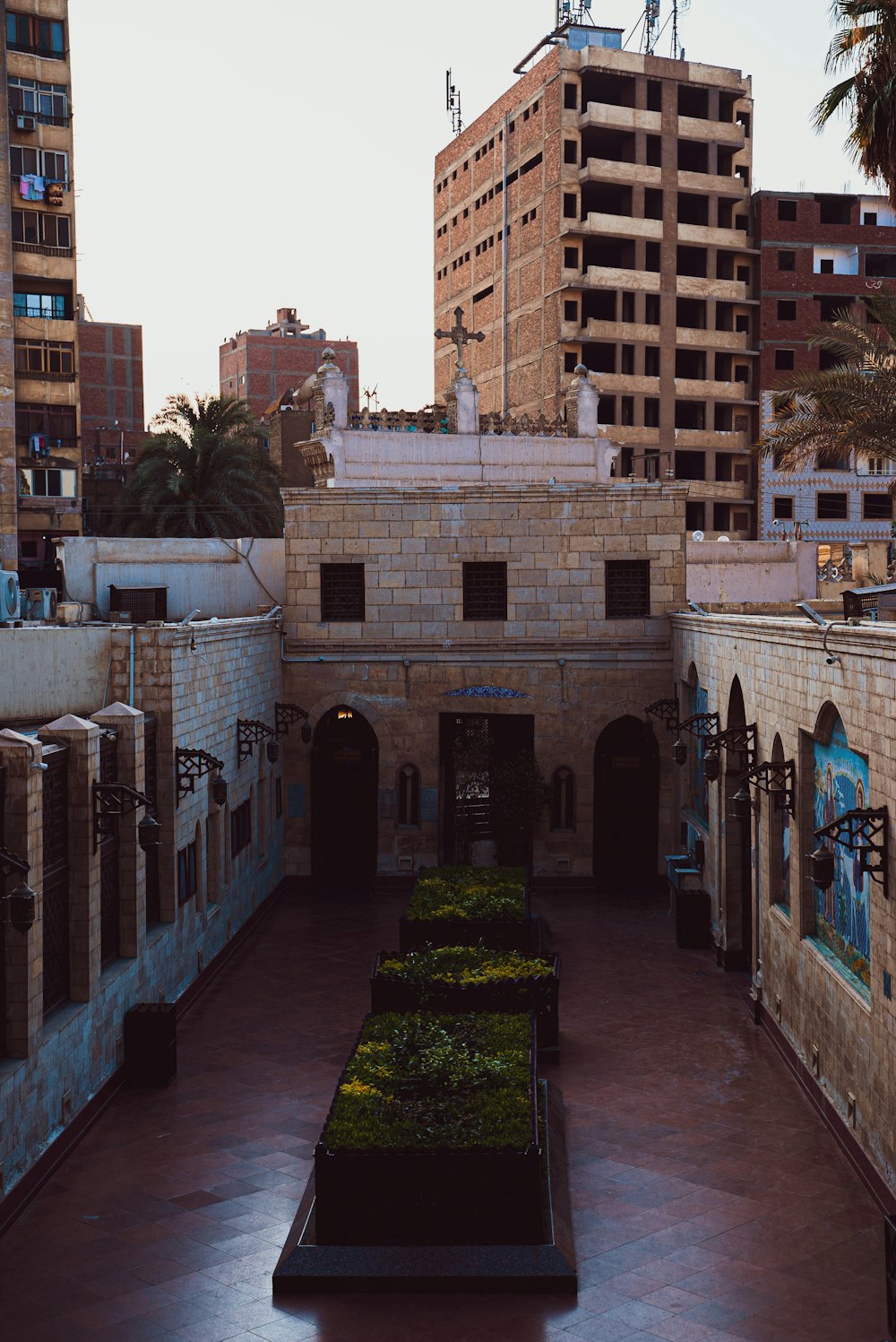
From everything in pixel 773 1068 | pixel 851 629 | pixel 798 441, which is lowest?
pixel 773 1068

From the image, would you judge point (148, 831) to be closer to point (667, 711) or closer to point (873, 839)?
point (873, 839)

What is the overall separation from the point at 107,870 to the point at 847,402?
14252 millimetres

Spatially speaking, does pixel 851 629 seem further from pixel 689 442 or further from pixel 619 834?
pixel 689 442

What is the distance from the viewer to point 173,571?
2528cm

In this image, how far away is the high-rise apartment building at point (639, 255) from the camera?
56.8m

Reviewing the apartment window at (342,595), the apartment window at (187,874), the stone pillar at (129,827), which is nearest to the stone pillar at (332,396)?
the apartment window at (342,595)

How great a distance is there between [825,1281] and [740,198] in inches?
2220

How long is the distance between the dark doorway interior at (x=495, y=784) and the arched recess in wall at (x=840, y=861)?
36.8ft

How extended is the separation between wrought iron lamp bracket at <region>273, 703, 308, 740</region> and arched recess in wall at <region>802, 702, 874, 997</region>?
43.2 ft

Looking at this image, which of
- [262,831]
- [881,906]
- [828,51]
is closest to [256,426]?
[262,831]

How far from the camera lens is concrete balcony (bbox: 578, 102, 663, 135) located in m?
56.2

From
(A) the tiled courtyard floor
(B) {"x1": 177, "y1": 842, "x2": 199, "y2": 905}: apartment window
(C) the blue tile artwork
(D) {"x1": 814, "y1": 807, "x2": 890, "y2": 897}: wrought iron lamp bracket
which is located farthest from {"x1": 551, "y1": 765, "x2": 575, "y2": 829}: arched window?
(D) {"x1": 814, "y1": 807, "x2": 890, "y2": 897}: wrought iron lamp bracket

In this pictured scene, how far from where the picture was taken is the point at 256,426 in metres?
46.2

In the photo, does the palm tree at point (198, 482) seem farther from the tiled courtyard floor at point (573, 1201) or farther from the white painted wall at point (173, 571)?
the tiled courtyard floor at point (573, 1201)
